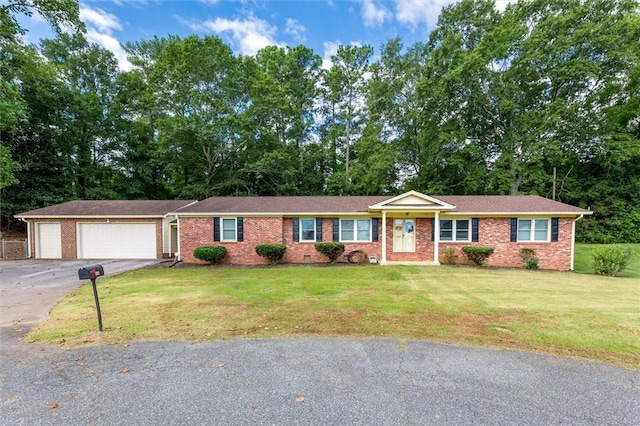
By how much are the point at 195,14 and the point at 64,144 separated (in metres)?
16.6


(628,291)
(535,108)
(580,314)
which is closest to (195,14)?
(580,314)

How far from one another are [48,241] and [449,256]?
20.7 meters

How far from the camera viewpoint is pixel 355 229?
1379 centimetres

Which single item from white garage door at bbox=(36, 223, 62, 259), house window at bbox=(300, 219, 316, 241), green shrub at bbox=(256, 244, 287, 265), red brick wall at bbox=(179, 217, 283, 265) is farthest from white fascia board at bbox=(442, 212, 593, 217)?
white garage door at bbox=(36, 223, 62, 259)

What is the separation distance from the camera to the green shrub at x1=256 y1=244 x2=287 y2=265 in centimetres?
1298

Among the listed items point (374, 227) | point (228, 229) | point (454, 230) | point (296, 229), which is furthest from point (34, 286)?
point (454, 230)

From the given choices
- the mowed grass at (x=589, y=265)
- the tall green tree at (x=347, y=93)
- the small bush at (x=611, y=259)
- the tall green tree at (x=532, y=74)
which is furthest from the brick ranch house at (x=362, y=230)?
the tall green tree at (x=347, y=93)

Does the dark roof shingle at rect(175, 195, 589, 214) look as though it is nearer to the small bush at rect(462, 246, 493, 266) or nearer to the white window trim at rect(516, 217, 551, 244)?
the white window trim at rect(516, 217, 551, 244)

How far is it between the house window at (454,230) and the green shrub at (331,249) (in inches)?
192

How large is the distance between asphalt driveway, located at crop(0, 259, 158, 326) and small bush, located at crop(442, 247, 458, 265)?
530 inches

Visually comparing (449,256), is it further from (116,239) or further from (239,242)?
(116,239)

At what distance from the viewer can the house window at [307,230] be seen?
13.8m

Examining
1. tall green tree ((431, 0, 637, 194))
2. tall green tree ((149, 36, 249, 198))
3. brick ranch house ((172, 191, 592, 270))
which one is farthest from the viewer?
tall green tree ((149, 36, 249, 198))

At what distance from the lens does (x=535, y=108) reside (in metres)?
21.2
